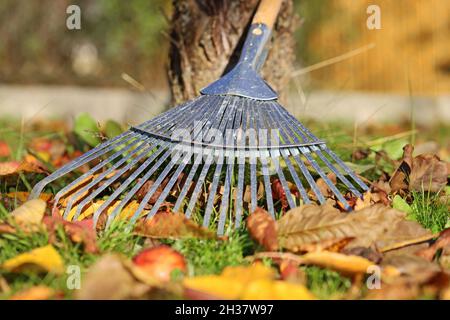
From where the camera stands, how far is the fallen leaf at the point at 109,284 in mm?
1153

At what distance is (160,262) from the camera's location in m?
1.33

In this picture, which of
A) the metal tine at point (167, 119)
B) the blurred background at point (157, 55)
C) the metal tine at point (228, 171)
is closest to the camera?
the metal tine at point (228, 171)

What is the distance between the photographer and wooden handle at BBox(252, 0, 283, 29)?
210cm

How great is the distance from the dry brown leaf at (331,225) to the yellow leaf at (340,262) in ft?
0.33

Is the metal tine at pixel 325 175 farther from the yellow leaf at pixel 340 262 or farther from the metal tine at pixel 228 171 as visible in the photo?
the yellow leaf at pixel 340 262

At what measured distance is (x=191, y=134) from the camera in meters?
1.74

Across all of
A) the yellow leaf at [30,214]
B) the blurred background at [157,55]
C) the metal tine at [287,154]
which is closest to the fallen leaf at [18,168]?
the yellow leaf at [30,214]

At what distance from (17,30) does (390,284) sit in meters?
5.26

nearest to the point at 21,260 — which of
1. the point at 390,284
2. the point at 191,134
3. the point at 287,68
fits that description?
the point at 191,134

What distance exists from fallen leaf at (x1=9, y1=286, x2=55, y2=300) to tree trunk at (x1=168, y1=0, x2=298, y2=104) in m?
1.32

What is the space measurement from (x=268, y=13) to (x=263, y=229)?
926mm

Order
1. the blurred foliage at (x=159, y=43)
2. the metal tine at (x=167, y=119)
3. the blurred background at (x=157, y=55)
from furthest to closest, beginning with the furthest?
the blurred foliage at (x=159, y=43) → the blurred background at (x=157, y=55) → the metal tine at (x=167, y=119)

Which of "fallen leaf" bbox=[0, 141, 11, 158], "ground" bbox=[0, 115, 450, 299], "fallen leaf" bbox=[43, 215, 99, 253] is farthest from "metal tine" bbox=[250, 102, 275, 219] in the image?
"fallen leaf" bbox=[0, 141, 11, 158]

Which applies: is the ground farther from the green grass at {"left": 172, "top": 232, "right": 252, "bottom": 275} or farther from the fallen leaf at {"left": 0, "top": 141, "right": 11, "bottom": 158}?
the fallen leaf at {"left": 0, "top": 141, "right": 11, "bottom": 158}
